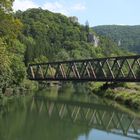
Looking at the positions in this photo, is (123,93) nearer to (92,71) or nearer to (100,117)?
(92,71)

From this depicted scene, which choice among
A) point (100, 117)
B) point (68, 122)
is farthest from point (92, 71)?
point (68, 122)

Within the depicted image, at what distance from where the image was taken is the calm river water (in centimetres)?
3344

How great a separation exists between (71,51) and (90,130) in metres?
150

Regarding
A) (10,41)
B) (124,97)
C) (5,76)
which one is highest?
(10,41)

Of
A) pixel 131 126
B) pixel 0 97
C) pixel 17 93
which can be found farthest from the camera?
pixel 17 93

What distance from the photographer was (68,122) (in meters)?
41.6

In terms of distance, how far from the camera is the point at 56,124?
39.5 metres

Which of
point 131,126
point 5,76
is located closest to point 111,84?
point 5,76

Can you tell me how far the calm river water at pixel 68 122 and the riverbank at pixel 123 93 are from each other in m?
2.25

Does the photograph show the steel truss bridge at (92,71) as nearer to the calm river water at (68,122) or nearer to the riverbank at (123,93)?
the riverbank at (123,93)

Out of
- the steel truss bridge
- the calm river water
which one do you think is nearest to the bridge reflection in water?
the calm river water

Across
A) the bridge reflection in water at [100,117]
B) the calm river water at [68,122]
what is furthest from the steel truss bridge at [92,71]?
the calm river water at [68,122]

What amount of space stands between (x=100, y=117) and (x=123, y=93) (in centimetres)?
1915

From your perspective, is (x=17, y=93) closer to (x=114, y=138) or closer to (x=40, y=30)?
(x=114, y=138)
